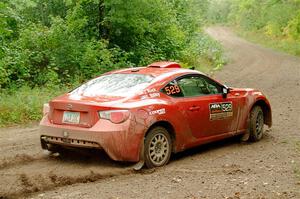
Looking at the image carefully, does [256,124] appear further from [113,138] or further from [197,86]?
[113,138]

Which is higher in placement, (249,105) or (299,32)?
(299,32)

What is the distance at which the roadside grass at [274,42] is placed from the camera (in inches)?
1534

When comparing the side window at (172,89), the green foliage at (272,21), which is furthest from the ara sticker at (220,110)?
the green foliage at (272,21)

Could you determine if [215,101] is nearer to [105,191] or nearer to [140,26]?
[105,191]

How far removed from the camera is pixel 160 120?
24.8 ft

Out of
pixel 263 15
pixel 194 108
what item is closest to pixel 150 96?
pixel 194 108

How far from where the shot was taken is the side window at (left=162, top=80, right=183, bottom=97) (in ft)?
26.3

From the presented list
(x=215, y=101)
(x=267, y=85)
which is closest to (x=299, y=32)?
(x=267, y=85)

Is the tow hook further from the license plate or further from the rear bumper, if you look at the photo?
the license plate

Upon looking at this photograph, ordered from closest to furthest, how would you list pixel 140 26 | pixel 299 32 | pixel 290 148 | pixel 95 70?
pixel 290 148 → pixel 95 70 → pixel 140 26 → pixel 299 32

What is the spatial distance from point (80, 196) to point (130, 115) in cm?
152

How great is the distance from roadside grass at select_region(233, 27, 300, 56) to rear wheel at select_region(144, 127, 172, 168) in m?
30.7

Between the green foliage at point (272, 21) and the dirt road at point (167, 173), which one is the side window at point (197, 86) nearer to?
the dirt road at point (167, 173)

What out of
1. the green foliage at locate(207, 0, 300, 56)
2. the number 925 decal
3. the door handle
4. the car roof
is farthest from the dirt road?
the green foliage at locate(207, 0, 300, 56)
